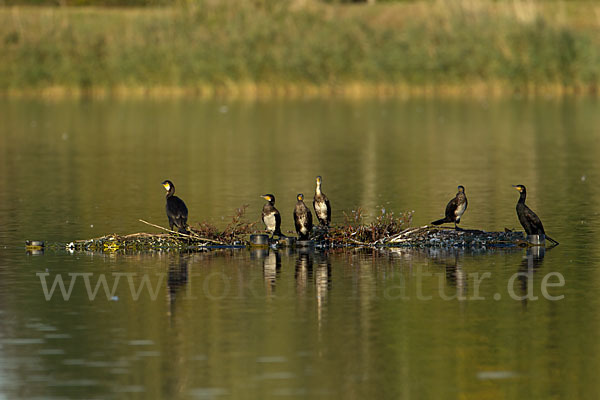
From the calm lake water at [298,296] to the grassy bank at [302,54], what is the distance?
27798 mm

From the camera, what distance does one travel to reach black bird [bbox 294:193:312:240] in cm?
1662

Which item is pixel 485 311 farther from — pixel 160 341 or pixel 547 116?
pixel 547 116

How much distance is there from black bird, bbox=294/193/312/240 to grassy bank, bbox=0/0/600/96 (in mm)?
41709

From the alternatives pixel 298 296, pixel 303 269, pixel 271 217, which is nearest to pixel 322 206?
pixel 271 217

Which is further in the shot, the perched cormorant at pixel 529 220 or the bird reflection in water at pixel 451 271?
the perched cormorant at pixel 529 220

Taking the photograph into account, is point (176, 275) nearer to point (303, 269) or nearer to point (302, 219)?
point (303, 269)

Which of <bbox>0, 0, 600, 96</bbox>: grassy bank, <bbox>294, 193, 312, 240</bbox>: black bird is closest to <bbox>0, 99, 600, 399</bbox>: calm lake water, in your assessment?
<bbox>294, 193, 312, 240</bbox>: black bird

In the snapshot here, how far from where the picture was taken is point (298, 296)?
13.5 metres

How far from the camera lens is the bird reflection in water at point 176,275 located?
1358cm

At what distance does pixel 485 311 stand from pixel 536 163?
1853cm

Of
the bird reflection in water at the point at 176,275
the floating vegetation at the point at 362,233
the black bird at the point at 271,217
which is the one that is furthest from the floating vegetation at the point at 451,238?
the bird reflection in water at the point at 176,275

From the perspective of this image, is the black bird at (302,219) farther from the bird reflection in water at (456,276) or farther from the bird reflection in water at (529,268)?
the bird reflection in water at (529,268)

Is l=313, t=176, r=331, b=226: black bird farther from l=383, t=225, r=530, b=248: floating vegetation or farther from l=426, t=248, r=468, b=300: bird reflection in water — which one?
l=426, t=248, r=468, b=300: bird reflection in water

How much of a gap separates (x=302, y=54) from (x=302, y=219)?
43722 mm
